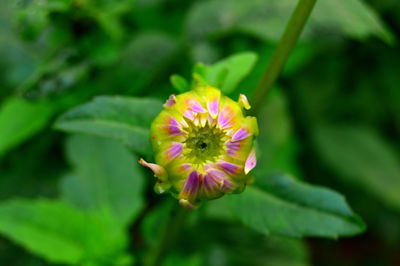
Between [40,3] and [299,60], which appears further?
A: [299,60]

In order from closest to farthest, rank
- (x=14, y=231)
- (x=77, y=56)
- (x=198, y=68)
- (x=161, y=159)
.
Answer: (x=161, y=159) < (x=198, y=68) < (x=14, y=231) < (x=77, y=56)

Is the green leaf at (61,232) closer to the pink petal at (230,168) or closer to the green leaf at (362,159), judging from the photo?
the pink petal at (230,168)

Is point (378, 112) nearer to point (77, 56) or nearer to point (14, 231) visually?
Answer: point (77, 56)

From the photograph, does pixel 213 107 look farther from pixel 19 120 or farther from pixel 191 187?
pixel 19 120

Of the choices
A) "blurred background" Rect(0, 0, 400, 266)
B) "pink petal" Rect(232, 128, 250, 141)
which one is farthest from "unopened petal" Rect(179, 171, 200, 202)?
"blurred background" Rect(0, 0, 400, 266)

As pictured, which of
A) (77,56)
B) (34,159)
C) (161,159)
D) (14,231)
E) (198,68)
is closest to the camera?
(161,159)

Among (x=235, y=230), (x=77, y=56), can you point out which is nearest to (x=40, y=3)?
(x=77, y=56)

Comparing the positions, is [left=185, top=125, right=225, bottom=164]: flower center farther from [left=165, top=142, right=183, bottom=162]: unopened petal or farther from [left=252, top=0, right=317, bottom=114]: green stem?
[left=252, top=0, right=317, bottom=114]: green stem
